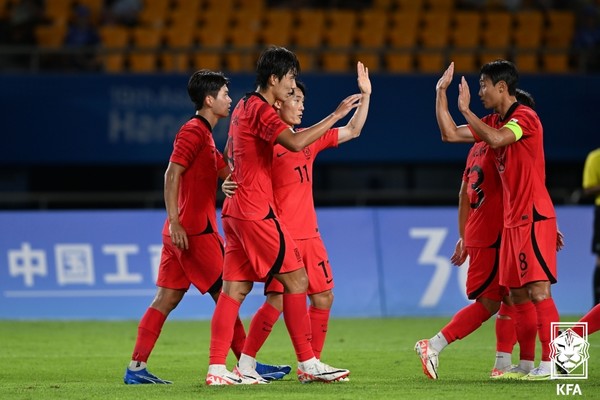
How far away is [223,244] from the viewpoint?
8.96 metres

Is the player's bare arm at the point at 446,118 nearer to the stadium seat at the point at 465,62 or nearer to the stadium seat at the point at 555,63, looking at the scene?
the stadium seat at the point at 465,62

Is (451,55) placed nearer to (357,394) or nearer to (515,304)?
(515,304)

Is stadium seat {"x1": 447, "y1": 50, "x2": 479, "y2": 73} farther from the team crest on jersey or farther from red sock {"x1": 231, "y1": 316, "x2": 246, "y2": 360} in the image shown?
red sock {"x1": 231, "y1": 316, "x2": 246, "y2": 360}

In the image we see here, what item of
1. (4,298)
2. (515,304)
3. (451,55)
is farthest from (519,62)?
(515,304)

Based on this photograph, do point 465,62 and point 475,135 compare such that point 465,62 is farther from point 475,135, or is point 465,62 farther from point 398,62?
point 475,135

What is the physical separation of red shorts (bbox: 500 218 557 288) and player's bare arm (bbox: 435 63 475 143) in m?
0.76

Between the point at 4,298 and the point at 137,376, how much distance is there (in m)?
6.53

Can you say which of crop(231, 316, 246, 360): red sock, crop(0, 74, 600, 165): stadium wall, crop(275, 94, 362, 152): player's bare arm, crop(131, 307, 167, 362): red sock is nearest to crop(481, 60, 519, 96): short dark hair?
crop(275, 94, 362, 152): player's bare arm

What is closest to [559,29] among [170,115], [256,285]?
[170,115]

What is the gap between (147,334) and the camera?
889cm

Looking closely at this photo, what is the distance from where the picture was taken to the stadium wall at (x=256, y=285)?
583 inches

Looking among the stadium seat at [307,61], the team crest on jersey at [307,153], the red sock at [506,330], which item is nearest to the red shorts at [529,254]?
the red sock at [506,330]

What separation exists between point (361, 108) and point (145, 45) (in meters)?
12.3

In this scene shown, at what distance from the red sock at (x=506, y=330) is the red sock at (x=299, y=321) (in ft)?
5.28
